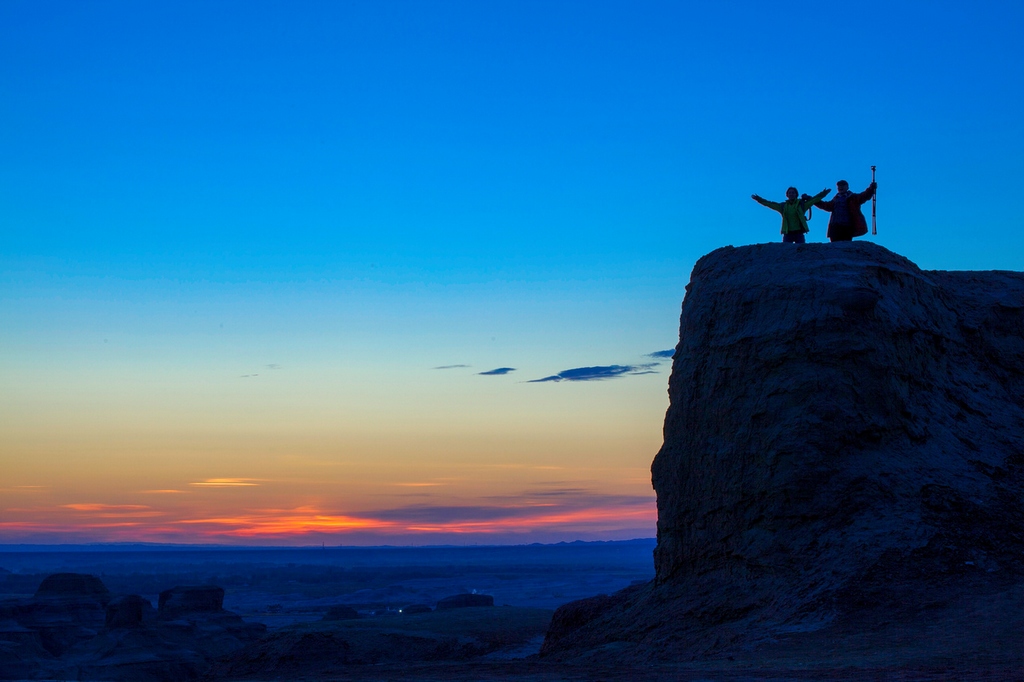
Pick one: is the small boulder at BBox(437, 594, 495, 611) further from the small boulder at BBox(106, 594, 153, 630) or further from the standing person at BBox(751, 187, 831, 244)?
the standing person at BBox(751, 187, 831, 244)

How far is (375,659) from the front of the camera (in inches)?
922

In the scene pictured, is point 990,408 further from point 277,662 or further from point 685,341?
point 277,662

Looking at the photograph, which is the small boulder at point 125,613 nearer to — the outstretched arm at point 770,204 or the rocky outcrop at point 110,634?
the rocky outcrop at point 110,634

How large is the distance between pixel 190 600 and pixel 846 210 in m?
44.9

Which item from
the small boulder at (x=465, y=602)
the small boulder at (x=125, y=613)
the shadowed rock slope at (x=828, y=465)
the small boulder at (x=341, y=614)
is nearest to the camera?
the shadowed rock slope at (x=828, y=465)

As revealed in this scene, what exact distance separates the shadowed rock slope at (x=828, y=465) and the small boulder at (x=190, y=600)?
39.6 m

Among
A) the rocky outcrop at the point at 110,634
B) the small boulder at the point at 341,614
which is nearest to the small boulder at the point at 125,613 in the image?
the rocky outcrop at the point at 110,634

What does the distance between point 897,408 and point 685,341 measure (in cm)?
351

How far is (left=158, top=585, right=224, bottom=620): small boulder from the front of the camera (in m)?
51.9

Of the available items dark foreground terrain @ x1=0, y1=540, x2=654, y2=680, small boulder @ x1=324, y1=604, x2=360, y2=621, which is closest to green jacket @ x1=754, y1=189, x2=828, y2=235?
dark foreground terrain @ x1=0, y1=540, x2=654, y2=680

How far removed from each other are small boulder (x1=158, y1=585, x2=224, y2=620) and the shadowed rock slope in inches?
1558

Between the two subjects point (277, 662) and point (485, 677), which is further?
point (277, 662)

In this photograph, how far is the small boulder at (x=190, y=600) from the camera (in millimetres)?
51875

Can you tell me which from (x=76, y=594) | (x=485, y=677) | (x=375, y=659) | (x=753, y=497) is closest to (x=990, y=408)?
(x=753, y=497)
